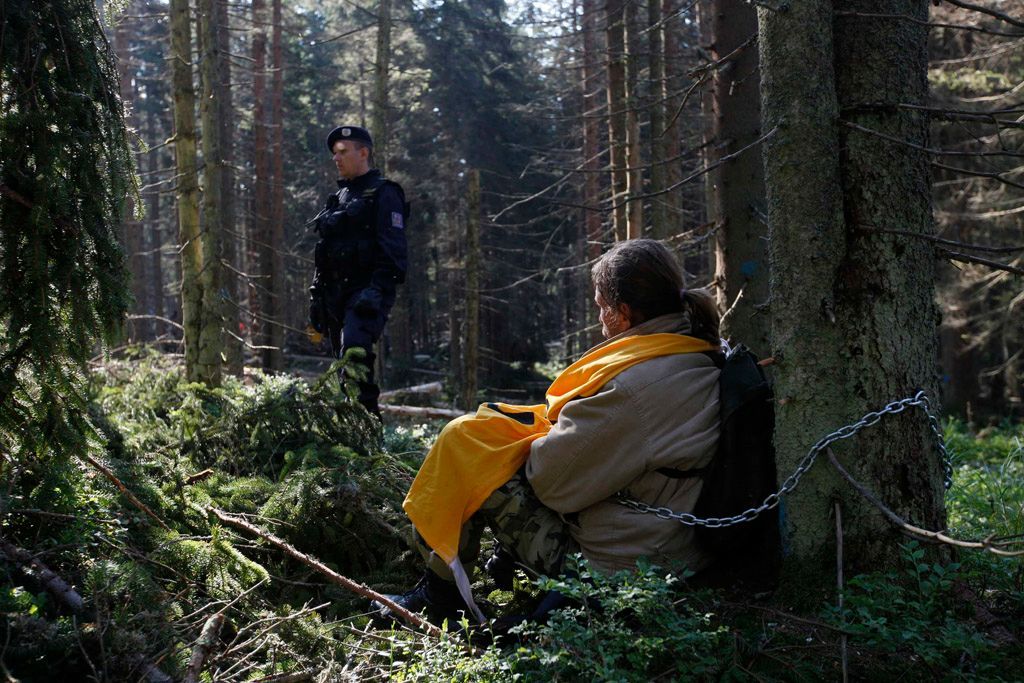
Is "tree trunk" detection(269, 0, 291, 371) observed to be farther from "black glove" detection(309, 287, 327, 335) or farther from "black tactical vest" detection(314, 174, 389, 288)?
"black tactical vest" detection(314, 174, 389, 288)

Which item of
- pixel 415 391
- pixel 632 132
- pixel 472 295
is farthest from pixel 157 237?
pixel 632 132

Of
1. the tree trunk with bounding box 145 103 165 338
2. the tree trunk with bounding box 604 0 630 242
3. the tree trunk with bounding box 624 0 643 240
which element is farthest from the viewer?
the tree trunk with bounding box 145 103 165 338

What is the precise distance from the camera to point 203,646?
2840 millimetres

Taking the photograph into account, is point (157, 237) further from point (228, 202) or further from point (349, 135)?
point (349, 135)

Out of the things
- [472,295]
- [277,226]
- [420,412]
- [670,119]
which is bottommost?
[420,412]

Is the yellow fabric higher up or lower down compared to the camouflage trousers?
higher up

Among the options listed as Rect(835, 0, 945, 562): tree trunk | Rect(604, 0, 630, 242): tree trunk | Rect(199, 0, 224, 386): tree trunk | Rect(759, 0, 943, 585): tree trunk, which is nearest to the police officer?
Rect(199, 0, 224, 386): tree trunk

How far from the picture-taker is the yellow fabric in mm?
3244

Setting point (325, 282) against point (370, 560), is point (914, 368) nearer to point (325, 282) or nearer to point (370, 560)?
point (370, 560)

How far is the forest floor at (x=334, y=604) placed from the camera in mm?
2518

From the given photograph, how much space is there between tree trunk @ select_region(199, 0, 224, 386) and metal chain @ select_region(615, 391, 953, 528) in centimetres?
633

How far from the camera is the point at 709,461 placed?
3154 mm

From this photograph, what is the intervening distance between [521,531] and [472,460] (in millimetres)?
374

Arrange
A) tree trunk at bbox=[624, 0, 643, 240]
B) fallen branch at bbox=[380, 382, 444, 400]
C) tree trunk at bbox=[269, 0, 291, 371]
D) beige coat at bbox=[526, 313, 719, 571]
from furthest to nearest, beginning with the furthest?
tree trunk at bbox=[269, 0, 291, 371], fallen branch at bbox=[380, 382, 444, 400], tree trunk at bbox=[624, 0, 643, 240], beige coat at bbox=[526, 313, 719, 571]
